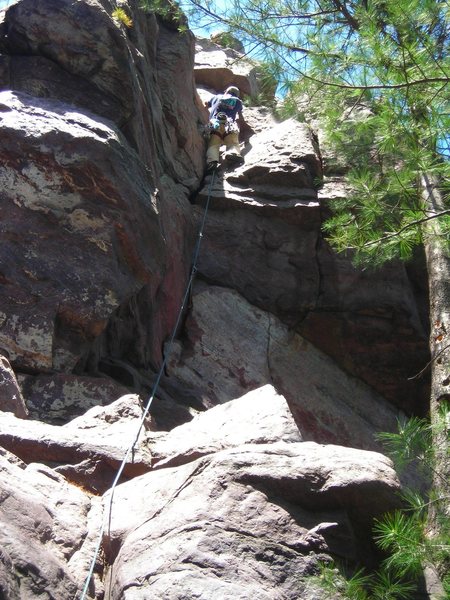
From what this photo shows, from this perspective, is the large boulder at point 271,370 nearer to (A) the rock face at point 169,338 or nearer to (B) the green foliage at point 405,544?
(A) the rock face at point 169,338

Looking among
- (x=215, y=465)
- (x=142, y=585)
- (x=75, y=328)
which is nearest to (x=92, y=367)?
(x=75, y=328)

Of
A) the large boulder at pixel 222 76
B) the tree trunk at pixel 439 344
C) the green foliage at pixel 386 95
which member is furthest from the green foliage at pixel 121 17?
the large boulder at pixel 222 76

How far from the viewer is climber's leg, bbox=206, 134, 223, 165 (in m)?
9.22

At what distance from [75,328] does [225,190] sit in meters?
3.51

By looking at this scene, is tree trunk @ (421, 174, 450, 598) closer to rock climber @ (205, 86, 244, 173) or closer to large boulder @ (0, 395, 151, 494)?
large boulder @ (0, 395, 151, 494)

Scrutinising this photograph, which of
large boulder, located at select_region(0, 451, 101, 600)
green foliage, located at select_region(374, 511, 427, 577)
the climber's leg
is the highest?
the climber's leg

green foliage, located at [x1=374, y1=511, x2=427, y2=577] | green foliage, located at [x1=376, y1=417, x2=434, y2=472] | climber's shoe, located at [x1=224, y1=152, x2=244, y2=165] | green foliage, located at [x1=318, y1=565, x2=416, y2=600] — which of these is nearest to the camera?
green foliage, located at [x1=318, y1=565, x2=416, y2=600]

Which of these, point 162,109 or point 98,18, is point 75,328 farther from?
point 162,109

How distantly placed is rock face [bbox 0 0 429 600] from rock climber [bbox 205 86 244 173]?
0.15 m

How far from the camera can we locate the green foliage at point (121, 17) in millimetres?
6914

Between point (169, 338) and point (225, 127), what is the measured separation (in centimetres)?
327

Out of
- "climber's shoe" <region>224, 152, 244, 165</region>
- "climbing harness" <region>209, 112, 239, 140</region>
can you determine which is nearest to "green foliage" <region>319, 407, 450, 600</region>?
"climber's shoe" <region>224, 152, 244, 165</region>

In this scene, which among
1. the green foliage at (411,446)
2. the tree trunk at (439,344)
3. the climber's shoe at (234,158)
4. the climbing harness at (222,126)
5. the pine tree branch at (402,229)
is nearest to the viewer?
the green foliage at (411,446)

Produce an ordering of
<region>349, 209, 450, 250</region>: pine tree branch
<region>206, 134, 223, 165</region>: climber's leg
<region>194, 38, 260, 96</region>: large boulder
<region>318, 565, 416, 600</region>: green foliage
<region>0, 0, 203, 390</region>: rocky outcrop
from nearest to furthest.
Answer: <region>318, 565, 416, 600</region>: green foliage < <region>349, 209, 450, 250</region>: pine tree branch < <region>0, 0, 203, 390</region>: rocky outcrop < <region>206, 134, 223, 165</region>: climber's leg < <region>194, 38, 260, 96</region>: large boulder
